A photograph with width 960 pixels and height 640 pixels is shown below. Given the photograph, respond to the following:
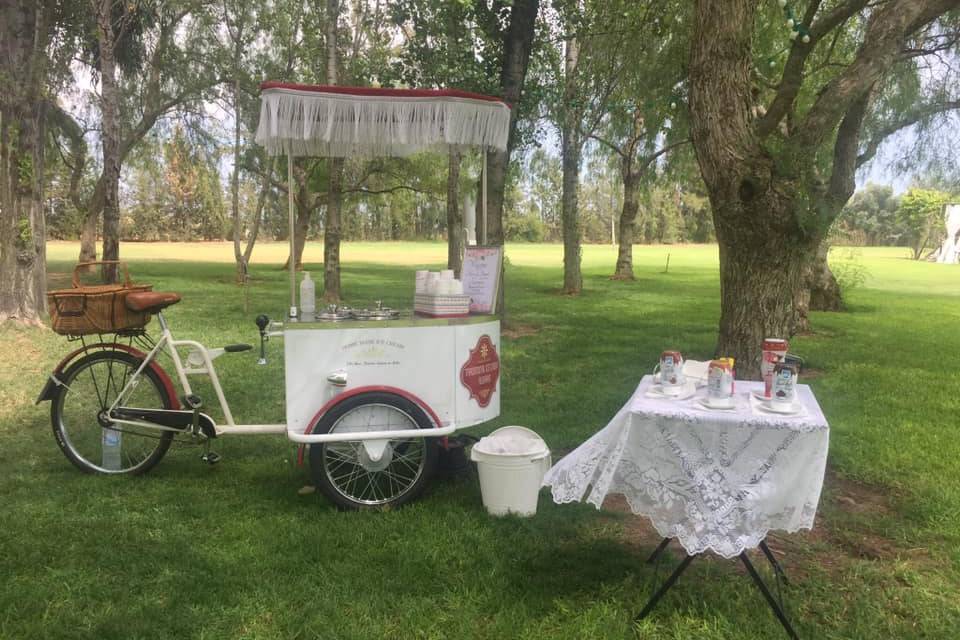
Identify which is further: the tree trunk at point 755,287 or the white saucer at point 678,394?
the tree trunk at point 755,287

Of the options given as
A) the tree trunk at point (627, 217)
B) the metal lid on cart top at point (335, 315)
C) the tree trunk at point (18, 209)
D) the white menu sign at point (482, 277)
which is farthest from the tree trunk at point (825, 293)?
the tree trunk at point (18, 209)

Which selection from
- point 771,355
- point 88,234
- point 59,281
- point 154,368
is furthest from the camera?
point 88,234

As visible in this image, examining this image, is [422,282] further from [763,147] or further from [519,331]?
[519,331]

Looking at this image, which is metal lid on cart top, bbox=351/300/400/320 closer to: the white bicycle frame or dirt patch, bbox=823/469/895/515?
the white bicycle frame

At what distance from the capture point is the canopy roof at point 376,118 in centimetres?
411

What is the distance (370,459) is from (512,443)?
84 centimetres

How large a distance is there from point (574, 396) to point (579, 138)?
13422 millimetres

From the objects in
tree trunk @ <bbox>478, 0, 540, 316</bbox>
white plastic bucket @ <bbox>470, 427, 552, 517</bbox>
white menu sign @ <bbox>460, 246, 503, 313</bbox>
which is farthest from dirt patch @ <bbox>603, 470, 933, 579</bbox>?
tree trunk @ <bbox>478, 0, 540, 316</bbox>

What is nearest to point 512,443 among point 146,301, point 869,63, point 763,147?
point 146,301

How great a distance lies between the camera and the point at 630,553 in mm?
3559

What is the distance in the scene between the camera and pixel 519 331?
1198 centimetres

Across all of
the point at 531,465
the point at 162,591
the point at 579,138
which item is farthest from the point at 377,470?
the point at 579,138

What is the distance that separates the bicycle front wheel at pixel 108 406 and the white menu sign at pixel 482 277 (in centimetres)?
205

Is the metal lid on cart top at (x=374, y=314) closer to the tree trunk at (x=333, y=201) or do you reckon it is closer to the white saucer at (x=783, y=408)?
the white saucer at (x=783, y=408)
